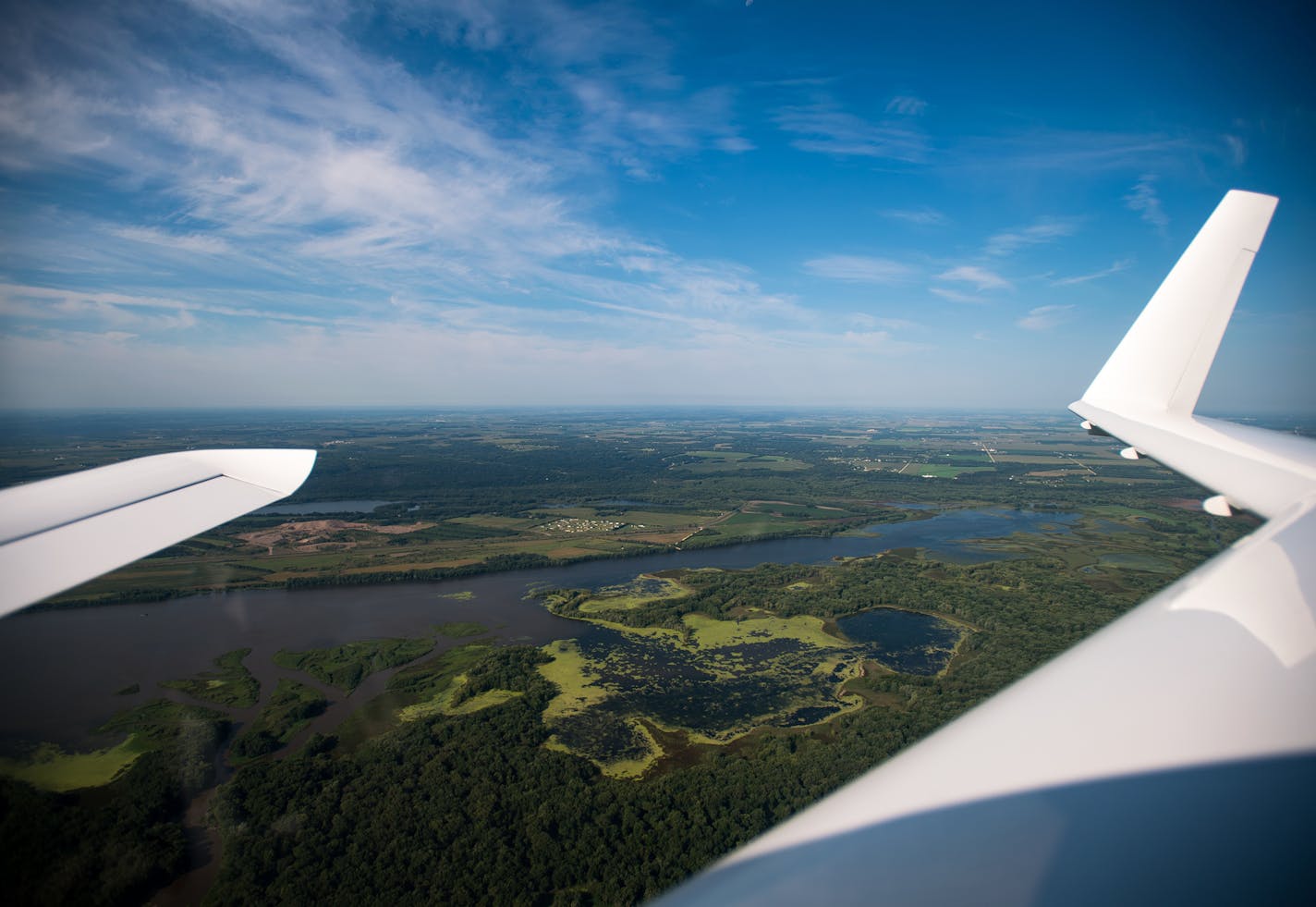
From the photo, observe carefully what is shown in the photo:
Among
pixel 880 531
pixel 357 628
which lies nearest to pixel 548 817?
pixel 357 628

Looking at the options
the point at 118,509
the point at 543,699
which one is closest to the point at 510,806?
the point at 543,699

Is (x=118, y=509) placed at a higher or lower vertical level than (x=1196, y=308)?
lower

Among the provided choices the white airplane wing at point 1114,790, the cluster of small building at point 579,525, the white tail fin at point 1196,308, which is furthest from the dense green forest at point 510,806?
the cluster of small building at point 579,525

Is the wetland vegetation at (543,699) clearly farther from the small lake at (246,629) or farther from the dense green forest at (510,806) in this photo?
the small lake at (246,629)

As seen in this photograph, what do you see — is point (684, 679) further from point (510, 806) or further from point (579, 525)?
point (579, 525)

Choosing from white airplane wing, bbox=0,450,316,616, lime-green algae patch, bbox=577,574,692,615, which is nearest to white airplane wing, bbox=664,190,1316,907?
white airplane wing, bbox=0,450,316,616
